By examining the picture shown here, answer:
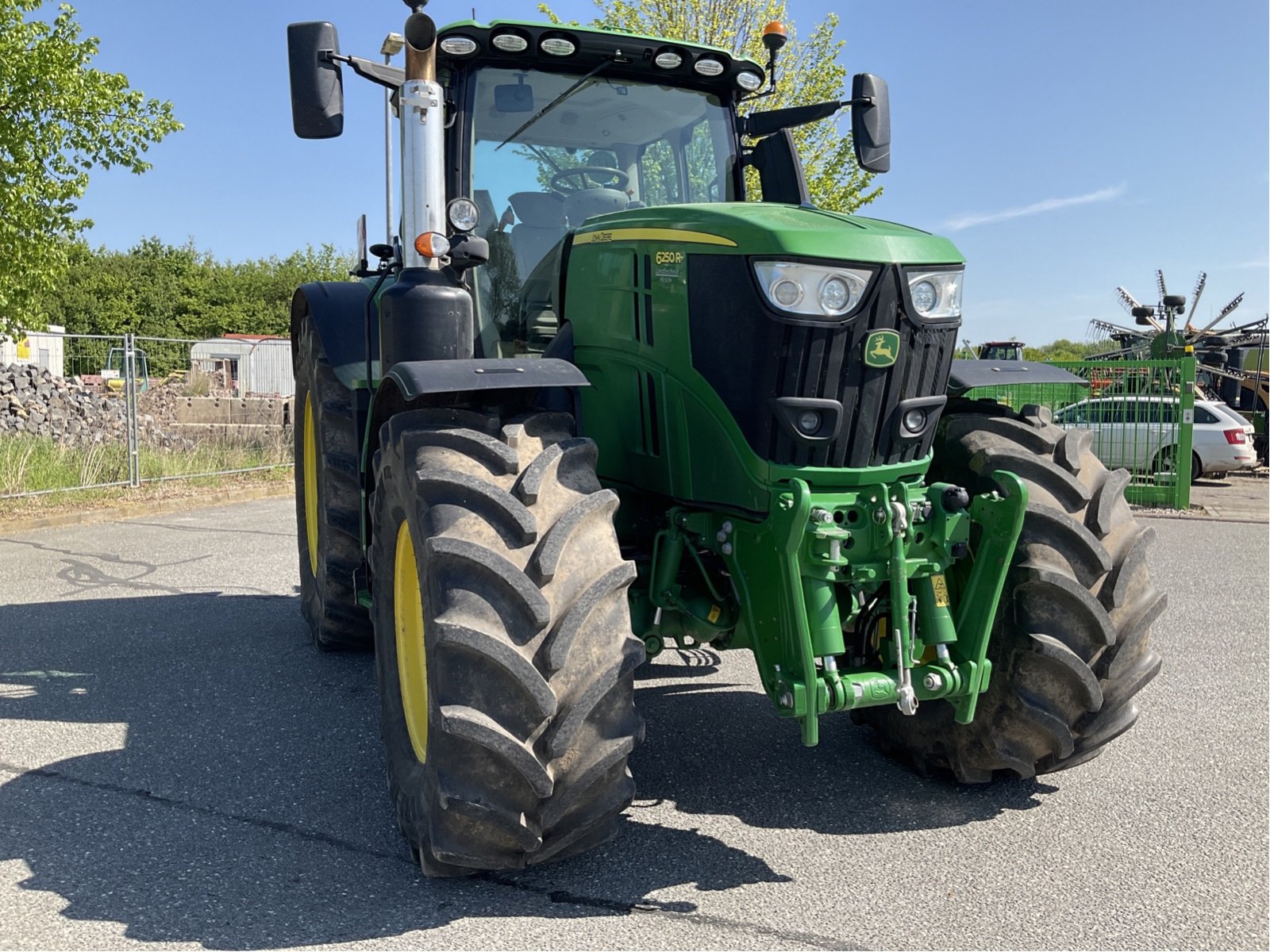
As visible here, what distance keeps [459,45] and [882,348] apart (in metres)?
2.26

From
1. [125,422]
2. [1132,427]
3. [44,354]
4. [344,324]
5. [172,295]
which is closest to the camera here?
[344,324]

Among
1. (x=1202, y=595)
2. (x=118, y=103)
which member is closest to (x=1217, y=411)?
(x=1202, y=595)

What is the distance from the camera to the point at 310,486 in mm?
6184

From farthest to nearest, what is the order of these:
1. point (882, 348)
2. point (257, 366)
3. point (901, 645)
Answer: point (257, 366), point (882, 348), point (901, 645)

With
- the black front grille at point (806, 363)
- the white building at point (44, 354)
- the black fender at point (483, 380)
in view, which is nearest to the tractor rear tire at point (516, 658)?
the black fender at point (483, 380)

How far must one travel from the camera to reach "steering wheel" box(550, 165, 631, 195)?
473cm

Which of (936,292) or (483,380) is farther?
(936,292)

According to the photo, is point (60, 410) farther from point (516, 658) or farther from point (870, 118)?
point (516, 658)

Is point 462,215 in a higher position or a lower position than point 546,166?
lower

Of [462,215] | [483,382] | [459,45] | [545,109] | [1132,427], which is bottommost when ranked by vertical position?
[1132,427]

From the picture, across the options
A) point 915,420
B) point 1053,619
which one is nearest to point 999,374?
point 915,420

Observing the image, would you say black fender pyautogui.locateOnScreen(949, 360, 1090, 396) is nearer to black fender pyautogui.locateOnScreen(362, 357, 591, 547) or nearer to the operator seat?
black fender pyautogui.locateOnScreen(362, 357, 591, 547)

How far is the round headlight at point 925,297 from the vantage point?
11.0ft

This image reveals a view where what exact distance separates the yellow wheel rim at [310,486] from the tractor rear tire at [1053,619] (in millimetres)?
3436
